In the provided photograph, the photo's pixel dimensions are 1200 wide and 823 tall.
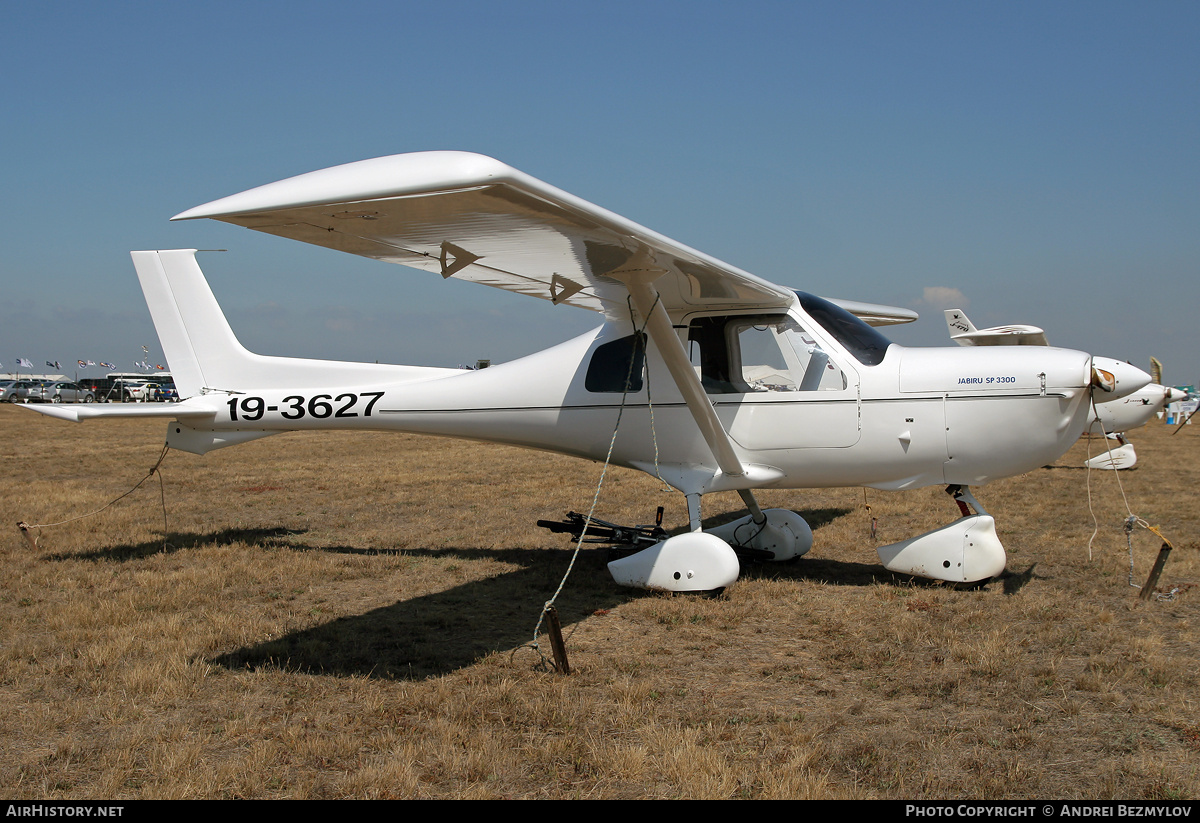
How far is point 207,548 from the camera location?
8.56m

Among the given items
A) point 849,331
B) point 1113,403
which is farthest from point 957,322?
point 849,331

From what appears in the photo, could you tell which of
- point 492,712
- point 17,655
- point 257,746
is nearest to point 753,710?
point 492,712

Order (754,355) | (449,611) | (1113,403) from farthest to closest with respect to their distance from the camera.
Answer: (1113,403)
(754,355)
(449,611)

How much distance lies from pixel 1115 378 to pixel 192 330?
28.0 ft

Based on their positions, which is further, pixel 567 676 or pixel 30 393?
pixel 30 393

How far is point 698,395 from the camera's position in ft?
21.5

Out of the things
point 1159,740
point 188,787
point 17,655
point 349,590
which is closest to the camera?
point 188,787

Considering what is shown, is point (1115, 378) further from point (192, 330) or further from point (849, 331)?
point (192, 330)

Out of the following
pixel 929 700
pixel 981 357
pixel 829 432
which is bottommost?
pixel 929 700

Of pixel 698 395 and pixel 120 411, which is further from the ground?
pixel 120 411

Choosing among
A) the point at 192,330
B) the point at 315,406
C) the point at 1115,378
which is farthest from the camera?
the point at 192,330

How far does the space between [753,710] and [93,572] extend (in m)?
6.37

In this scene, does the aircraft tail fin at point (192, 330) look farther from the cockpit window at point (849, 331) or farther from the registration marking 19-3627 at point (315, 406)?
the cockpit window at point (849, 331)
